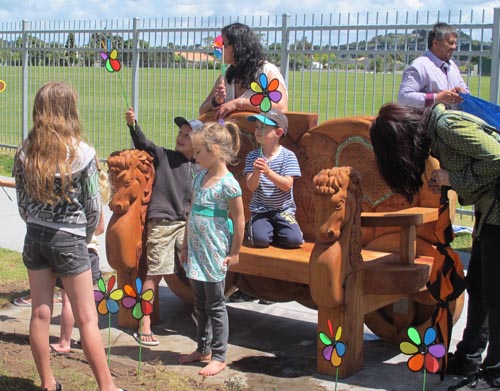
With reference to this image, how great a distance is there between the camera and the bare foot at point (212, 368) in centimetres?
455

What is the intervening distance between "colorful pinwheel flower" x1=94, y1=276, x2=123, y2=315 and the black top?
80 cm

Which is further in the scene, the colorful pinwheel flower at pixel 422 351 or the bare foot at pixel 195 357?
the bare foot at pixel 195 357

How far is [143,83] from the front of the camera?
12.8 m

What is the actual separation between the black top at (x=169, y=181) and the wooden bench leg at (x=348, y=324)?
1.30 metres

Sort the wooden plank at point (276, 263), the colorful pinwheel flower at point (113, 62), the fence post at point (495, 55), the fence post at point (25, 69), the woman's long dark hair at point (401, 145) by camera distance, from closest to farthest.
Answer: the woman's long dark hair at point (401, 145), the wooden plank at point (276, 263), the colorful pinwheel flower at point (113, 62), the fence post at point (495, 55), the fence post at point (25, 69)

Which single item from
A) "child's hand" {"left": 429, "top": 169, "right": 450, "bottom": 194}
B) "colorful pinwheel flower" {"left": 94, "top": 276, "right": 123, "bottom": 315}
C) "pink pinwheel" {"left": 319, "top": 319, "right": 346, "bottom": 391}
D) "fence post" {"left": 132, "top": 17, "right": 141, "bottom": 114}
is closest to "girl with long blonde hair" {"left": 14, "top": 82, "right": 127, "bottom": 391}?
"colorful pinwheel flower" {"left": 94, "top": 276, "right": 123, "bottom": 315}

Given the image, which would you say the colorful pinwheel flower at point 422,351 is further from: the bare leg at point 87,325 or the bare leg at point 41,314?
the bare leg at point 41,314

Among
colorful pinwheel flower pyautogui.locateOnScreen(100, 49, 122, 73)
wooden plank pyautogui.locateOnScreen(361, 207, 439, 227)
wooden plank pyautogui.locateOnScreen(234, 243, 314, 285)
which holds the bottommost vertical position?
wooden plank pyautogui.locateOnScreen(234, 243, 314, 285)

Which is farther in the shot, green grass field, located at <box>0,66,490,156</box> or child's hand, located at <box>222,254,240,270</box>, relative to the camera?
green grass field, located at <box>0,66,490,156</box>

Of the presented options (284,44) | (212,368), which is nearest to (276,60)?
(284,44)

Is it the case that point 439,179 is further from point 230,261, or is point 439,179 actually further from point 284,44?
point 284,44

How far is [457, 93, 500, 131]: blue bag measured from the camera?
4.30 meters

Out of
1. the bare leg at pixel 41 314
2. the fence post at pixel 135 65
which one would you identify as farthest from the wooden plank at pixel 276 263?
the fence post at pixel 135 65

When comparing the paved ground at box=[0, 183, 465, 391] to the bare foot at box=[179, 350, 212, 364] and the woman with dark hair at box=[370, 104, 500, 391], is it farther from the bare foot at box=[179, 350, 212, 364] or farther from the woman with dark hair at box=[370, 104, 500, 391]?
the woman with dark hair at box=[370, 104, 500, 391]
